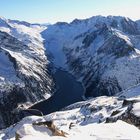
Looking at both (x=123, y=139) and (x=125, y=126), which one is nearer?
(x=123, y=139)

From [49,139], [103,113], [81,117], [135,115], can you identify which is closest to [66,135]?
[49,139]

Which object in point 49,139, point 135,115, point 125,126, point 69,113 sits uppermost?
point 49,139

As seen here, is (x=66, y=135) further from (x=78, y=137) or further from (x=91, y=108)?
(x=91, y=108)

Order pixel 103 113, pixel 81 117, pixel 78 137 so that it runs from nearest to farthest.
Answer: pixel 78 137 < pixel 103 113 < pixel 81 117

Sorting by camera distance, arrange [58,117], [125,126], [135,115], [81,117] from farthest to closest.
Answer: [58,117] < [81,117] < [135,115] < [125,126]

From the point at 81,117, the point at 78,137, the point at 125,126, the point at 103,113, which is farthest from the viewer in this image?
the point at 81,117

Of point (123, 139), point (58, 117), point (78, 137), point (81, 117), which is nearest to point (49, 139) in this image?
point (78, 137)

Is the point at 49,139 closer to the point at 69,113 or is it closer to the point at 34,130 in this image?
the point at 34,130

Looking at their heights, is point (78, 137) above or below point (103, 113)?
above

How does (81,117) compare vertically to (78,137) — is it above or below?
below
